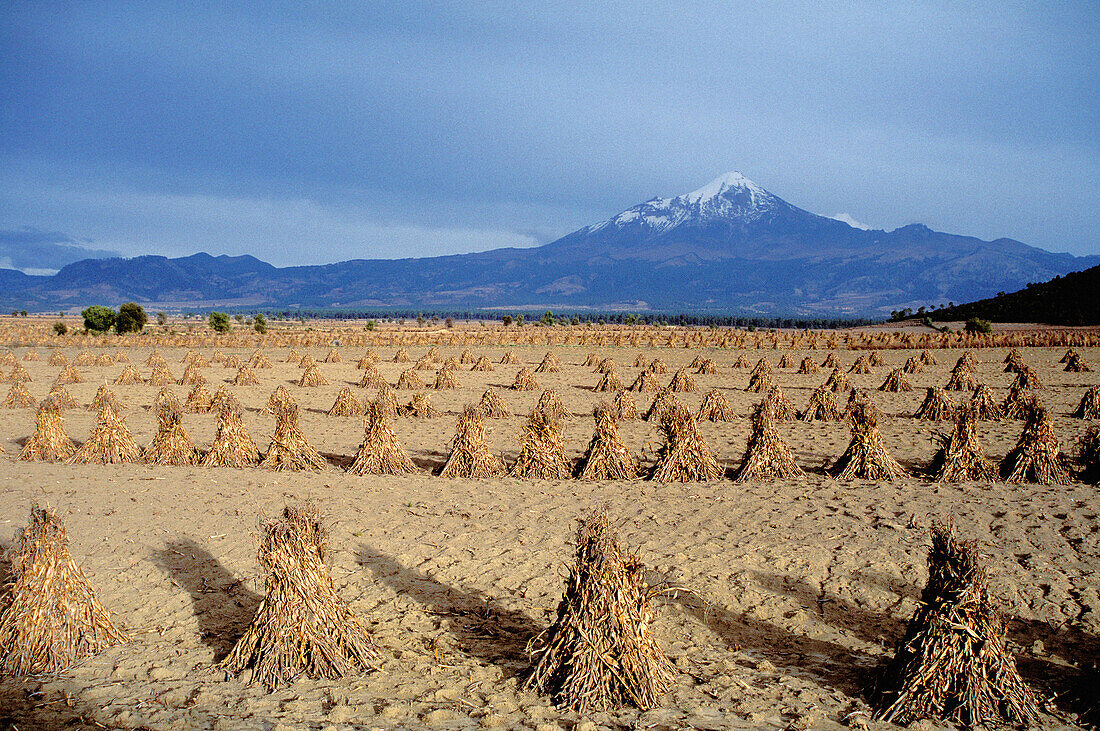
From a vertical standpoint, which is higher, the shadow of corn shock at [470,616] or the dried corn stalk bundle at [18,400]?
the dried corn stalk bundle at [18,400]

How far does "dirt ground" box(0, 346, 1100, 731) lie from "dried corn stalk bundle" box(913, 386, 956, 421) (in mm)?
2644

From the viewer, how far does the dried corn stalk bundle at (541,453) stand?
1071cm

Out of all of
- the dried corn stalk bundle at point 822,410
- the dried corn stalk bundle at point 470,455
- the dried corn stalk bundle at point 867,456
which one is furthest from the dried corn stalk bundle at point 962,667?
the dried corn stalk bundle at point 822,410

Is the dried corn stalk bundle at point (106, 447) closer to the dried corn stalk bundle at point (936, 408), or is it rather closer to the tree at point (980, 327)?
the dried corn stalk bundle at point (936, 408)

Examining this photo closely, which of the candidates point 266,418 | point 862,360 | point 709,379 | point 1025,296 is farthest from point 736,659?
point 1025,296

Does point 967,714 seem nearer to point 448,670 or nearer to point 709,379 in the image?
point 448,670

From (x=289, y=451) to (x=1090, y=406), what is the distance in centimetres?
1599

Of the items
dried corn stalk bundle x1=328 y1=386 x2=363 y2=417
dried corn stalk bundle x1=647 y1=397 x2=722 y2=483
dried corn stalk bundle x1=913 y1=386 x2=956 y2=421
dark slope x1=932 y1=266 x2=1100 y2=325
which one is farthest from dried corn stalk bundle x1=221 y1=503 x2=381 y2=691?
dark slope x1=932 y1=266 x2=1100 y2=325

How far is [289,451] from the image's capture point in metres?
11.2

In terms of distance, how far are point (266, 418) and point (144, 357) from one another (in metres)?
21.4

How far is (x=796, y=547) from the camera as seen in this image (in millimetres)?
7406

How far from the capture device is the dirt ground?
4664mm

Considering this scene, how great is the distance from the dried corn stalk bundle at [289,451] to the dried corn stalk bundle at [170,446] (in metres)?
1.33

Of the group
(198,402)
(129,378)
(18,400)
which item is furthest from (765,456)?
(129,378)
